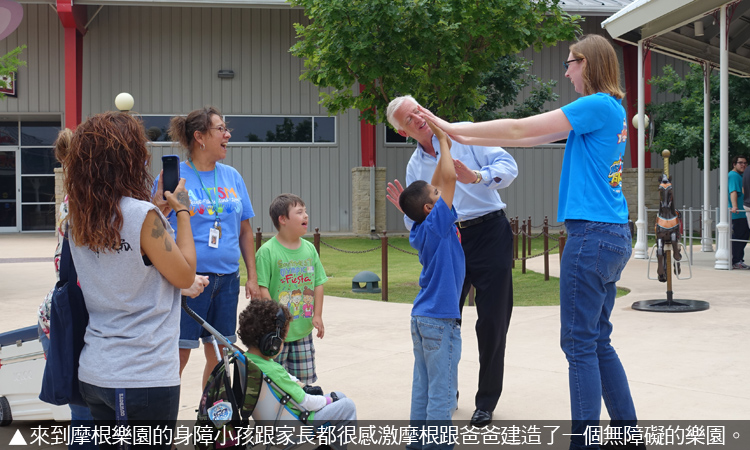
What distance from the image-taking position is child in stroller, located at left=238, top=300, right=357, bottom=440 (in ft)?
10.7

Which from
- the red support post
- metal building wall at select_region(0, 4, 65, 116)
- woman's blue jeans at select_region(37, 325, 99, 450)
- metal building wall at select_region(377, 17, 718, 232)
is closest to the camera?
woman's blue jeans at select_region(37, 325, 99, 450)

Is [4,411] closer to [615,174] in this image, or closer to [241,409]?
[241,409]

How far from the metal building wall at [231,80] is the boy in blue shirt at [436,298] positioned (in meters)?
20.3

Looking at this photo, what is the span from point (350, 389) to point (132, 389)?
256 cm

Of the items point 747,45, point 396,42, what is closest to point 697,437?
point 396,42

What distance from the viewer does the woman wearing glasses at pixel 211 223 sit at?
12.6 feet

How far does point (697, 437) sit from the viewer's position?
3791 mm

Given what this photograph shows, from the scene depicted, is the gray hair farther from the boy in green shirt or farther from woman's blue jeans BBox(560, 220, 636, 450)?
woman's blue jeans BBox(560, 220, 636, 450)

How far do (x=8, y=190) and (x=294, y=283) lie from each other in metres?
22.9

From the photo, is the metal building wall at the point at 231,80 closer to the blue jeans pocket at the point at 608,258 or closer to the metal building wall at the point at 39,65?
the metal building wall at the point at 39,65

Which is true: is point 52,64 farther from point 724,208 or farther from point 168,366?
point 168,366

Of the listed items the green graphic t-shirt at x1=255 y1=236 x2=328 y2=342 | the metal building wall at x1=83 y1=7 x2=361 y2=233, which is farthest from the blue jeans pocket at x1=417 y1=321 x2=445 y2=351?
the metal building wall at x1=83 y1=7 x2=361 y2=233

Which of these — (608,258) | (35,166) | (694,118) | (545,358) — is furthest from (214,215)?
(35,166)

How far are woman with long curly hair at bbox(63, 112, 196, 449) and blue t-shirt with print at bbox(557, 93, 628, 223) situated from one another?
68.7 inches
